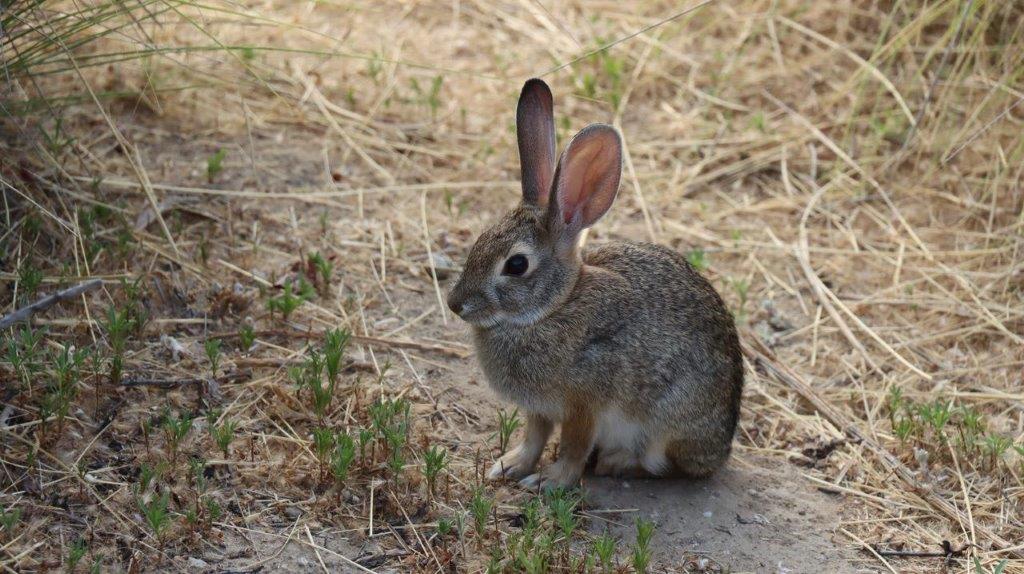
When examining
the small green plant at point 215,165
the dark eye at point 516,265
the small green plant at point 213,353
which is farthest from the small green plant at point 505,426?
the small green plant at point 215,165

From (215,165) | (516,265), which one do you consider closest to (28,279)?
(215,165)

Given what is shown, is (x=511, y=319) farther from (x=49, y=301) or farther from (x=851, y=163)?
(x=851, y=163)

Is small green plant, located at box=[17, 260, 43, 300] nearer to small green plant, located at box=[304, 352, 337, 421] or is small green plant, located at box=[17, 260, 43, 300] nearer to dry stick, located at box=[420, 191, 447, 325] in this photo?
small green plant, located at box=[304, 352, 337, 421]

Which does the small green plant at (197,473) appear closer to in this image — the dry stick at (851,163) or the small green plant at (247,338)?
the small green plant at (247,338)

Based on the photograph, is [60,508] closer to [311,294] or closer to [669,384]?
[311,294]

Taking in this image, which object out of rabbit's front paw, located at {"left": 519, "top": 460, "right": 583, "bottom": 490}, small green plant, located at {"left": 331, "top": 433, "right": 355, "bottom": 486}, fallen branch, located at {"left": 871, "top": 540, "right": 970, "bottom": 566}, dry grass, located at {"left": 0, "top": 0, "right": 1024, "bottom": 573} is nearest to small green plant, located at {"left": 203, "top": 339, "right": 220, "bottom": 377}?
dry grass, located at {"left": 0, "top": 0, "right": 1024, "bottom": 573}
